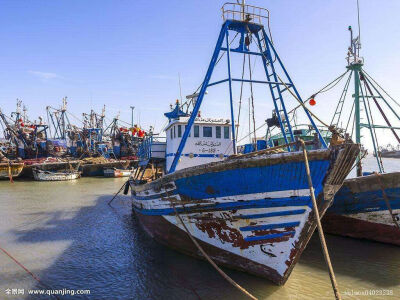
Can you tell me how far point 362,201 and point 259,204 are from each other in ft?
17.5

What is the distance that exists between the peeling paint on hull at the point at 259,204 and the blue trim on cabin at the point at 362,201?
4.13 meters

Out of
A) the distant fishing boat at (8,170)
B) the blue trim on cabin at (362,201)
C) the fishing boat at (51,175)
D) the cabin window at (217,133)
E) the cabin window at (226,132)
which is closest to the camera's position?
the blue trim on cabin at (362,201)

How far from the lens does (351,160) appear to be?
5.41m

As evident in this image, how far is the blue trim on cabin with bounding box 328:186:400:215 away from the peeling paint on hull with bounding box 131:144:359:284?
4.13 meters

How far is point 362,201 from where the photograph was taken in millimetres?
9250

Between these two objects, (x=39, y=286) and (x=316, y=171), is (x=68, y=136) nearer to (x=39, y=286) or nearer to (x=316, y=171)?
(x=39, y=286)

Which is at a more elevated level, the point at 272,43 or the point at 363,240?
the point at 272,43

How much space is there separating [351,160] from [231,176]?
2476mm

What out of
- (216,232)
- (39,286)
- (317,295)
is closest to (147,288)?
(216,232)

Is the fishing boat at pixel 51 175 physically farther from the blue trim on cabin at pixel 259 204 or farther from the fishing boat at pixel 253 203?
the blue trim on cabin at pixel 259 204

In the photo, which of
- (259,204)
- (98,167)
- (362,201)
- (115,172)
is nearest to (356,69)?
(362,201)

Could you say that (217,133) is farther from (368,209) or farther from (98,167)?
(98,167)

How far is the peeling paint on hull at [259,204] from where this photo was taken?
5637 mm

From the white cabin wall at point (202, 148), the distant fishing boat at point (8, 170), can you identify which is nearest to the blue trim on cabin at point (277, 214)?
the white cabin wall at point (202, 148)
